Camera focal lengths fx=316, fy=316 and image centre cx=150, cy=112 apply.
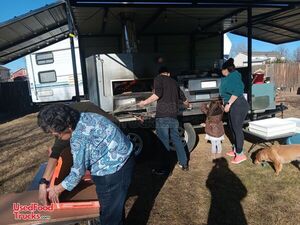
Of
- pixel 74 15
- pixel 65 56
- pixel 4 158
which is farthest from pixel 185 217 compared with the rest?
pixel 65 56

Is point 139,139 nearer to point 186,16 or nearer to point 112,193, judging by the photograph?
point 112,193

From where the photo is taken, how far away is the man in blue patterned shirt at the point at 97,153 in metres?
2.19

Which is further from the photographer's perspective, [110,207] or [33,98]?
[33,98]

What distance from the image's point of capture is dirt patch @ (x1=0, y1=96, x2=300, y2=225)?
12.5 ft

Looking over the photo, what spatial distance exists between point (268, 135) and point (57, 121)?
4.49 meters

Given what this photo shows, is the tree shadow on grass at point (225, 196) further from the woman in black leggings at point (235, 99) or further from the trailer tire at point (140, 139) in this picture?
the trailer tire at point (140, 139)

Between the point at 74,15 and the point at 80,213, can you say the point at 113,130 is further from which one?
the point at 74,15

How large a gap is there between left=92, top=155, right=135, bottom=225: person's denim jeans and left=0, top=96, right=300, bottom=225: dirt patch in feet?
4.36

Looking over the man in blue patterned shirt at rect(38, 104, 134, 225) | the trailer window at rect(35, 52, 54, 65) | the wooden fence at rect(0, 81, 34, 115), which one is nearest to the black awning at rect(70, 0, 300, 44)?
the man in blue patterned shirt at rect(38, 104, 134, 225)

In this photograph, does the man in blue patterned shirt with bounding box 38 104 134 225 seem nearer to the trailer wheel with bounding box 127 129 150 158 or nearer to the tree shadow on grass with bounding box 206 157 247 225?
the tree shadow on grass with bounding box 206 157 247 225

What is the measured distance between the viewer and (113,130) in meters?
2.45

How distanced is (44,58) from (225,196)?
47.4 ft

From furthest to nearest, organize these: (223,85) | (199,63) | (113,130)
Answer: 1. (199,63)
2. (223,85)
3. (113,130)

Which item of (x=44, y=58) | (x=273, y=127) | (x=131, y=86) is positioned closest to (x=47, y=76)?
(x=44, y=58)
